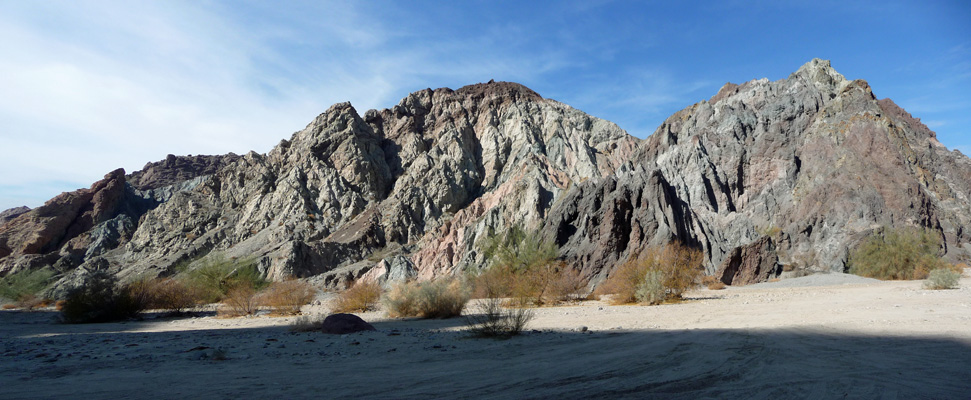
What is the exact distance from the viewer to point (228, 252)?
59812 mm

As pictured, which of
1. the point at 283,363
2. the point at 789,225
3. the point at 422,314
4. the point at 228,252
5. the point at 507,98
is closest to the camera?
the point at 283,363

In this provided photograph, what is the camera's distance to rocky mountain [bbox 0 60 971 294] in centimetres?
4228

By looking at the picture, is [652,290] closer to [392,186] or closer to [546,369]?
[546,369]

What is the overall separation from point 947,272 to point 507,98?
240ft

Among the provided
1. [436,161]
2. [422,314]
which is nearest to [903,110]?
[436,161]

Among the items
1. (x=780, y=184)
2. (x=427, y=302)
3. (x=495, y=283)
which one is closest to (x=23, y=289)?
(x=495, y=283)

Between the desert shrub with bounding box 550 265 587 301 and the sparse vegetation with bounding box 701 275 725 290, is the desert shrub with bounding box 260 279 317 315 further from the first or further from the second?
the sparse vegetation with bounding box 701 275 725 290

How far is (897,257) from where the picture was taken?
1292 inches

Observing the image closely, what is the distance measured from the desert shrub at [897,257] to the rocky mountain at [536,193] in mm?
4095

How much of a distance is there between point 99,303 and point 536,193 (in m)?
42.6

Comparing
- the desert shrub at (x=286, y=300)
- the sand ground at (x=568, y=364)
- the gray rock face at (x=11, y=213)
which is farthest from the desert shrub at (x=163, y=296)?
the gray rock face at (x=11, y=213)

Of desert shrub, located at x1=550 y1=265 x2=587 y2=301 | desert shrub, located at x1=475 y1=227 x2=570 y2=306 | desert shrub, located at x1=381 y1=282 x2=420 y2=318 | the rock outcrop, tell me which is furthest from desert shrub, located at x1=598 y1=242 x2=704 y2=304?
the rock outcrop

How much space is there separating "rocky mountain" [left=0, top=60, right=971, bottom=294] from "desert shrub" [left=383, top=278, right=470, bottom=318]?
1771 cm

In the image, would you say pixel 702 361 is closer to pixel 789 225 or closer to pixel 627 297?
pixel 627 297
